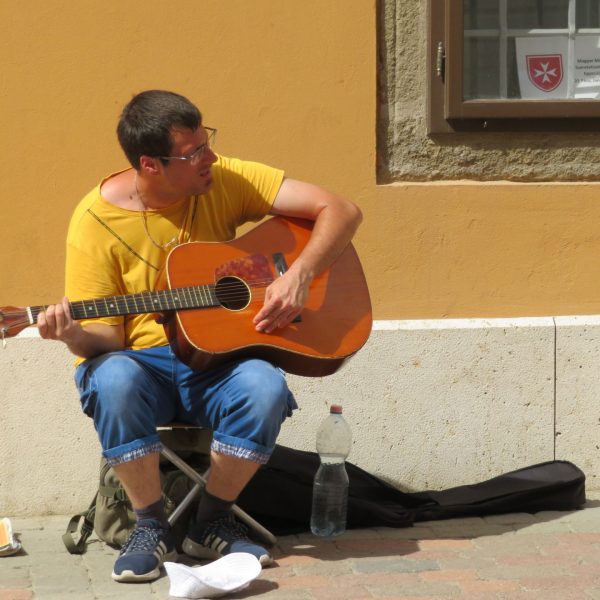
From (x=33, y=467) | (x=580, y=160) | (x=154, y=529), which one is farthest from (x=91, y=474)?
(x=580, y=160)

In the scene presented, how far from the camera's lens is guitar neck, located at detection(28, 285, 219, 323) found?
3865mm

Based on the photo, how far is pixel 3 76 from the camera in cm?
475

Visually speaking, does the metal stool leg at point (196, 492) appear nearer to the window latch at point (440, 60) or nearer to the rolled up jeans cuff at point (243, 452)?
the rolled up jeans cuff at point (243, 452)

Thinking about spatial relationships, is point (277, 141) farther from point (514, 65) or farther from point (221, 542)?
point (221, 542)

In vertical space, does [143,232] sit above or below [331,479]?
above

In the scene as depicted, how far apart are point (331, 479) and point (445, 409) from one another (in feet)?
2.12

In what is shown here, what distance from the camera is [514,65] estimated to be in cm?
511

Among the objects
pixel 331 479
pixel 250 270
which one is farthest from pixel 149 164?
pixel 331 479

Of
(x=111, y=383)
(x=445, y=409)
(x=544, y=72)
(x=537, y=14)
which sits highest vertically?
(x=537, y=14)

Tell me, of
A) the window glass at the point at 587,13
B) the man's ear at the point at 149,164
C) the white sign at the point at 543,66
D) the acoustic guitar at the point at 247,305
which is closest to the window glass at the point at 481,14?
the white sign at the point at 543,66

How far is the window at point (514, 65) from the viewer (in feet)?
16.3

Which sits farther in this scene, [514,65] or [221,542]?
[514,65]

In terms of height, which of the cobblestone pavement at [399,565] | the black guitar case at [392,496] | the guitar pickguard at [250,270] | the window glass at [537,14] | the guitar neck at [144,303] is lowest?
the cobblestone pavement at [399,565]

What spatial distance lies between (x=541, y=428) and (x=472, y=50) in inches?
60.2
